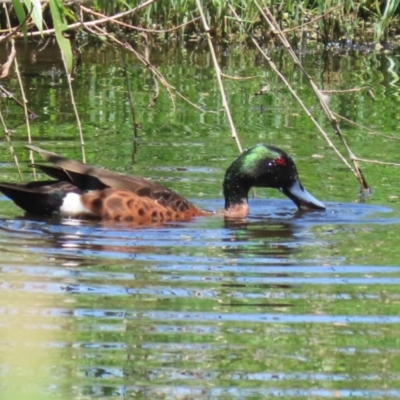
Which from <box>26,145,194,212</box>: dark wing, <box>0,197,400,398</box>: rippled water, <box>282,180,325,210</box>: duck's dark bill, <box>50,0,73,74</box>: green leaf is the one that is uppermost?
<box>50,0,73,74</box>: green leaf

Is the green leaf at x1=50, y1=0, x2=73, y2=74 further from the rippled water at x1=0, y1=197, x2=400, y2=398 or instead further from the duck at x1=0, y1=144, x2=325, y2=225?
the duck at x1=0, y1=144, x2=325, y2=225

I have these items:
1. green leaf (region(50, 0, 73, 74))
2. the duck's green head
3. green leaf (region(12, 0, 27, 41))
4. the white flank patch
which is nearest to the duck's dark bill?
the duck's green head

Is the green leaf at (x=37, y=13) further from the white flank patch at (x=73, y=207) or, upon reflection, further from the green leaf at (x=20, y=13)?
the white flank patch at (x=73, y=207)

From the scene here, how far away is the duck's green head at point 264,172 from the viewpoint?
7973 mm

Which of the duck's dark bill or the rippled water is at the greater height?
the rippled water

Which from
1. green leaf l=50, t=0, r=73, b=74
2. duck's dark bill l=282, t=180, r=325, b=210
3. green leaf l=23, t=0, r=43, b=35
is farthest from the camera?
duck's dark bill l=282, t=180, r=325, b=210

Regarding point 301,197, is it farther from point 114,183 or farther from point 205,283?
point 205,283

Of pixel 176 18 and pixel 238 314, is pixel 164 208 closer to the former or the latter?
pixel 238 314

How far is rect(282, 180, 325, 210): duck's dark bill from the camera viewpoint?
25.3ft

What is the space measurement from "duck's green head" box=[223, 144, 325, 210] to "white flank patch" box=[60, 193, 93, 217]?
1.02m

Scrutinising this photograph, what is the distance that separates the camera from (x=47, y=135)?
9.69 m

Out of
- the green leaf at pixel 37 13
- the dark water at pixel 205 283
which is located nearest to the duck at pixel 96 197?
the dark water at pixel 205 283

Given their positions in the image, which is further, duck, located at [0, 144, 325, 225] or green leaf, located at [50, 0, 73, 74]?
duck, located at [0, 144, 325, 225]

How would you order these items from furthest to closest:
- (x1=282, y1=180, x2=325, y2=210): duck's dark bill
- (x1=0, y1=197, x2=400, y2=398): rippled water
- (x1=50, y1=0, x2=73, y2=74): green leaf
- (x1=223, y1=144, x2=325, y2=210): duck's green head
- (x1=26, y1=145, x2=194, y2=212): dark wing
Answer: (x1=223, y1=144, x2=325, y2=210): duck's green head, (x1=282, y1=180, x2=325, y2=210): duck's dark bill, (x1=26, y1=145, x2=194, y2=212): dark wing, (x1=50, y1=0, x2=73, y2=74): green leaf, (x1=0, y1=197, x2=400, y2=398): rippled water
